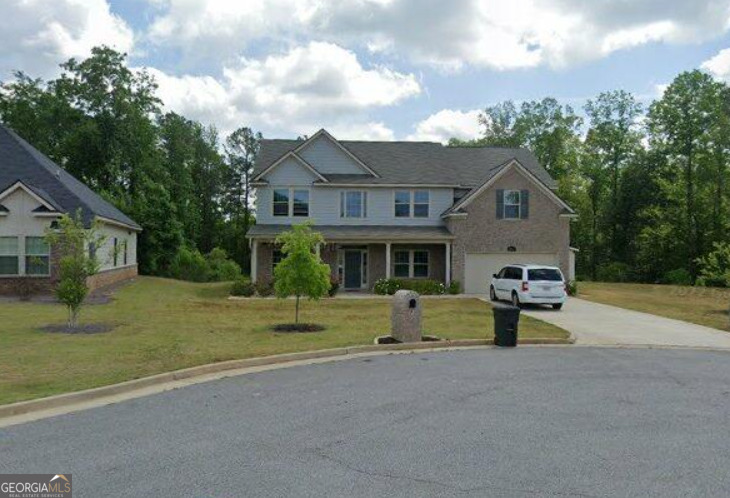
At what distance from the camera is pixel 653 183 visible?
53.1 metres

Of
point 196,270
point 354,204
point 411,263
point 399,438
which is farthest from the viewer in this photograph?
point 196,270

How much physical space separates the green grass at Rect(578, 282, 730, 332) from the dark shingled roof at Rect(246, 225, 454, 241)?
7.89m

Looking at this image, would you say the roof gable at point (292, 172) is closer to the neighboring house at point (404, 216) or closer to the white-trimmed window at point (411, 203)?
the neighboring house at point (404, 216)

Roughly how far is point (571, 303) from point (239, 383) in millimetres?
20379

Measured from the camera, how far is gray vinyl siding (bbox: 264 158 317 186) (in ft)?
108

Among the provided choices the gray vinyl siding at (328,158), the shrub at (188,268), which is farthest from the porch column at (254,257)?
the shrub at (188,268)

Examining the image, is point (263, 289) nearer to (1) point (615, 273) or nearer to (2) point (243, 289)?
(2) point (243, 289)

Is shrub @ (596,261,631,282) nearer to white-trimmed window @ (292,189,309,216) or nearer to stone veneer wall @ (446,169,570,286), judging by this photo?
stone veneer wall @ (446,169,570,286)

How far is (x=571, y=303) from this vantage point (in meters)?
27.3

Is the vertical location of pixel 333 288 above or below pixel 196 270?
below

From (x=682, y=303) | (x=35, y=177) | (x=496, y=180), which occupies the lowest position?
(x=682, y=303)

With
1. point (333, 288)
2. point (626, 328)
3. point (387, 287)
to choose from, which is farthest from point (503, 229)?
point (626, 328)

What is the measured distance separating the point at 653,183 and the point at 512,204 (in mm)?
27035

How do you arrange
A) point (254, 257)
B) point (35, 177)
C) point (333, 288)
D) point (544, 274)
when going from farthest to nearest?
point (254, 257) → point (333, 288) → point (35, 177) → point (544, 274)
